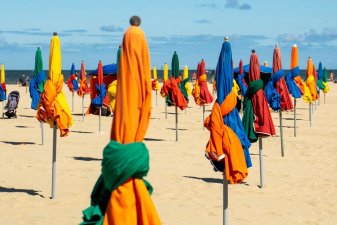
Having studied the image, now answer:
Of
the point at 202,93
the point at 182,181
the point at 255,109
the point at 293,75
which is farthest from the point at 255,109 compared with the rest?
the point at 202,93

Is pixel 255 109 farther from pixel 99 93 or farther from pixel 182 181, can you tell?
pixel 99 93

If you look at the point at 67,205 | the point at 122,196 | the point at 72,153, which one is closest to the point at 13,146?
the point at 72,153

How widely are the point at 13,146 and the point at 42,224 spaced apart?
30.7 feet

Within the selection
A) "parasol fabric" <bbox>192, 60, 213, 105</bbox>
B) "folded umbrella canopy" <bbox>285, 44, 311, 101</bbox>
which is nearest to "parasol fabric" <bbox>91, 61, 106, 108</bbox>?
"parasol fabric" <bbox>192, 60, 213, 105</bbox>

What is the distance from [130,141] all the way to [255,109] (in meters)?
7.54

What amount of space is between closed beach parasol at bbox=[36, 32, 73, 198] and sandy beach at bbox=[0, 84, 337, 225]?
1.06 meters

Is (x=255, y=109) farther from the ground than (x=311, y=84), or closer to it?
closer to it

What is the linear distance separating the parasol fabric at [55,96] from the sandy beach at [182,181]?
1.51 meters

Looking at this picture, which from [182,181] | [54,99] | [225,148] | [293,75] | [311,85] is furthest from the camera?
[311,85]

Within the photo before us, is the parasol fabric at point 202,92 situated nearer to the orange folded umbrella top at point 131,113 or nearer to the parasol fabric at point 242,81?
the parasol fabric at point 242,81

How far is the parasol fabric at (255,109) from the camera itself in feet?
38.0

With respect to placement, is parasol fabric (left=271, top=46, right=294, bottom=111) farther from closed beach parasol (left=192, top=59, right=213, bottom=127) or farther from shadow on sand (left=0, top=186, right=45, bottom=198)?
closed beach parasol (left=192, top=59, right=213, bottom=127)

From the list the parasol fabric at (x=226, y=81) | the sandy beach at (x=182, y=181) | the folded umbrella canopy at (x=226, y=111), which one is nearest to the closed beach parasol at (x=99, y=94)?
the sandy beach at (x=182, y=181)

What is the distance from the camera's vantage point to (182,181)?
42.9 ft
